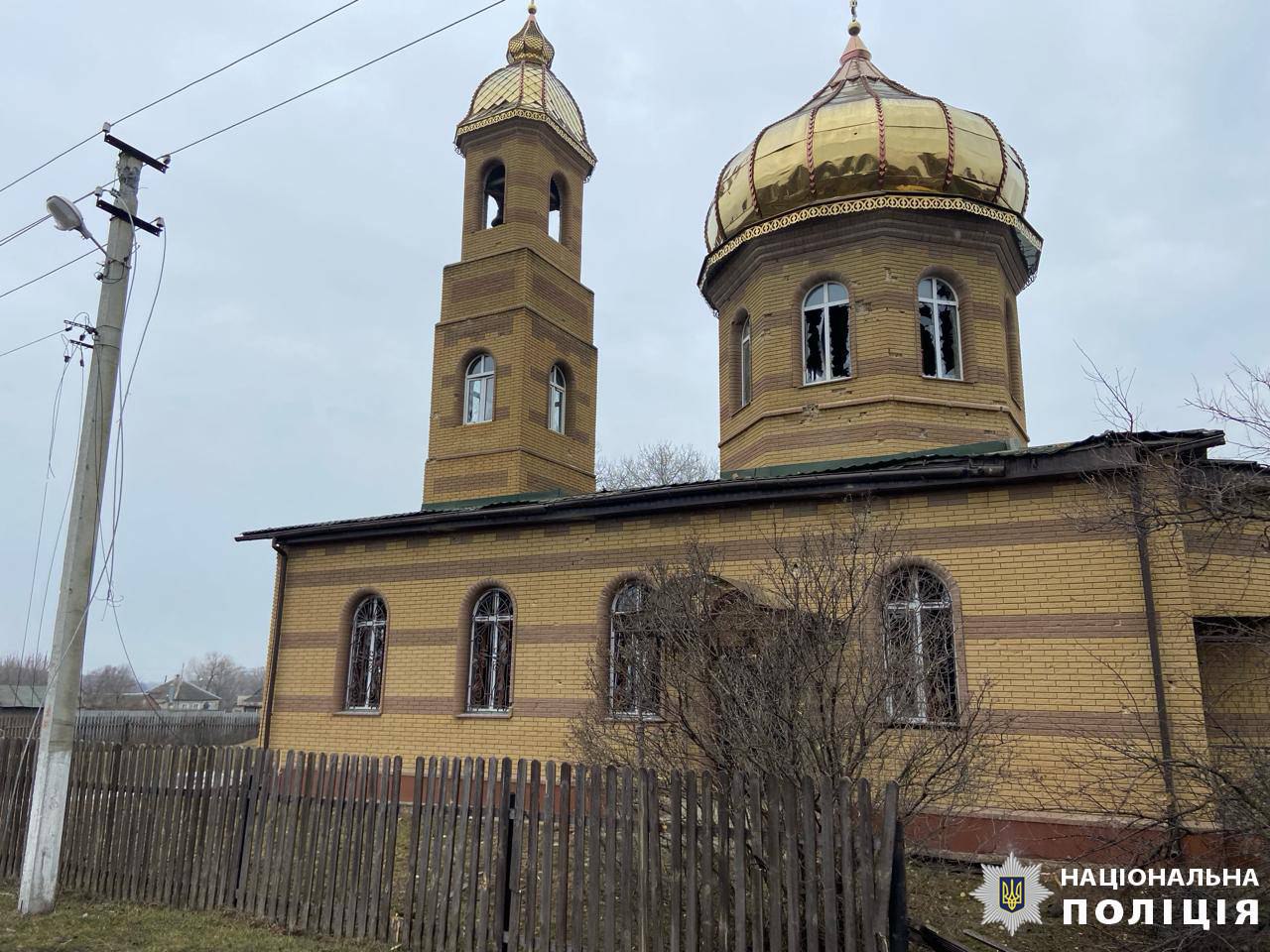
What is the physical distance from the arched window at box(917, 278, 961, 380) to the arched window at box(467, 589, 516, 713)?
23.0 ft

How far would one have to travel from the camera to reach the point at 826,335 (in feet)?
43.5

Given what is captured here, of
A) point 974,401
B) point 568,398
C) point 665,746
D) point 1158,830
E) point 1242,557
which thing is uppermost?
point 568,398

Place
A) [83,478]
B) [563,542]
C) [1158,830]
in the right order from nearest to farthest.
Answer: [1158,830]
[83,478]
[563,542]

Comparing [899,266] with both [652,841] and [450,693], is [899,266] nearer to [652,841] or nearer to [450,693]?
[450,693]

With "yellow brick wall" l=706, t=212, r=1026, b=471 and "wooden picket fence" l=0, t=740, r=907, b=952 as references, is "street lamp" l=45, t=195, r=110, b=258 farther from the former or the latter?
"yellow brick wall" l=706, t=212, r=1026, b=471

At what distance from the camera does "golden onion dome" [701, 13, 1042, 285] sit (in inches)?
508

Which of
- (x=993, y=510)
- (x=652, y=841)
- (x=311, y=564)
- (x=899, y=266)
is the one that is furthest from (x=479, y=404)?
(x=652, y=841)

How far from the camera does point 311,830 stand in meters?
7.04

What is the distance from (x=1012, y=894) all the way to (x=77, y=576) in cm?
853

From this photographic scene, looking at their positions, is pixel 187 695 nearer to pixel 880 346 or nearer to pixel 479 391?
pixel 479 391

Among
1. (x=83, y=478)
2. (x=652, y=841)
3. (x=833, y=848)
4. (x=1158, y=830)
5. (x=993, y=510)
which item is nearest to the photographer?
(x=833, y=848)

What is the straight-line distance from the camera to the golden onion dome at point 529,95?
16.9m

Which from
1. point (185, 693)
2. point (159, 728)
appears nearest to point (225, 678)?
point (185, 693)

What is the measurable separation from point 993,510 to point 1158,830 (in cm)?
328
